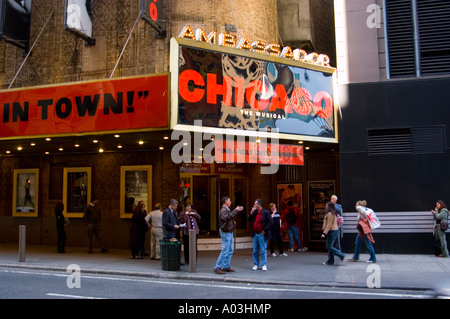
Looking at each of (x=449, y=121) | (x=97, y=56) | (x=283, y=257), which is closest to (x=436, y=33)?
(x=449, y=121)

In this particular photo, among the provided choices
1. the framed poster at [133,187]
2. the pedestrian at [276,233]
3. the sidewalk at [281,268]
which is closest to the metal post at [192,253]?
the sidewalk at [281,268]

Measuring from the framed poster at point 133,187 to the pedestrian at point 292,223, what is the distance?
5021mm

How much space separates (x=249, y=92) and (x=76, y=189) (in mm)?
8317

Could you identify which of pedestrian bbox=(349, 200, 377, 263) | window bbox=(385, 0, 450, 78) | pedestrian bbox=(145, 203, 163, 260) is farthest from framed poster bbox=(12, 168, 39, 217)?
window bbox=(385, 0, 450, 78)

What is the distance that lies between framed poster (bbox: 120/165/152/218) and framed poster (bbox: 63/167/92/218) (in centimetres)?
158

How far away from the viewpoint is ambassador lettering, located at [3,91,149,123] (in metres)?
12.8

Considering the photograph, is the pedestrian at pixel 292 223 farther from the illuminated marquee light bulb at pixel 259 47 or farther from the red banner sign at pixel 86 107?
the red banner sign at pixel 86 107

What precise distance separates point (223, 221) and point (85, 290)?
3646mm

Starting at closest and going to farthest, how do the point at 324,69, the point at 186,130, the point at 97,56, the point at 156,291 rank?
the point at 156,291 → the point at 186,130 → the point at 324,69 → the point at 97,56

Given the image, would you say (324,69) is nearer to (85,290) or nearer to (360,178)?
(360,178)

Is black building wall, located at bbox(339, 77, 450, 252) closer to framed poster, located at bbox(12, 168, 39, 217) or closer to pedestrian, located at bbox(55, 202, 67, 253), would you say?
pedestrian, located at bbox(55, 202, 67, 253)

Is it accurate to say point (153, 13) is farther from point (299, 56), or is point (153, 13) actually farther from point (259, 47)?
point (299, 56)

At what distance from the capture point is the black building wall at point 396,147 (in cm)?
1412

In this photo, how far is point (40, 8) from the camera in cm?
1812
